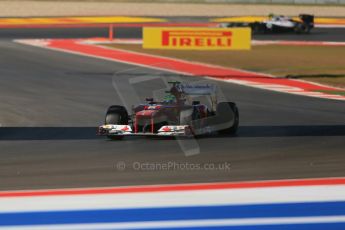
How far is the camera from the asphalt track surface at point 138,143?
10938 mm

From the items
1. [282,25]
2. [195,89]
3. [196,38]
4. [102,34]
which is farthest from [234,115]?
[282,25]

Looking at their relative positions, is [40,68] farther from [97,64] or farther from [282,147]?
[282,147]

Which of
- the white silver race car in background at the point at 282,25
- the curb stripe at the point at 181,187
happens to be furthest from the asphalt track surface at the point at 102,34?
the curb stripe at the point at 181,187

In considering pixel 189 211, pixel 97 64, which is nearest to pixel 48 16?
pixel 97 64

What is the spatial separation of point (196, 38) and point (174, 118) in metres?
14.3

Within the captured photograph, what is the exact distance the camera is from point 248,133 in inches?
593

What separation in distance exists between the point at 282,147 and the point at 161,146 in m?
1.86

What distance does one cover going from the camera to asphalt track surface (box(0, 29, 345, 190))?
10938mm

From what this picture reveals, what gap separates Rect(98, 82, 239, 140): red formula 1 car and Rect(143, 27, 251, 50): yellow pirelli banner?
12675 mm

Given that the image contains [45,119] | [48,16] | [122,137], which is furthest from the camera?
[48,16]

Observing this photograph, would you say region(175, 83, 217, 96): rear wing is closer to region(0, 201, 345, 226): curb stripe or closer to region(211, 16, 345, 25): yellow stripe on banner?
region(0, 201, 345, 226): curb stripe

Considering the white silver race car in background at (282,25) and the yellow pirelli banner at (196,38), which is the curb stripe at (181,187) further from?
the white silver race car in background at (282,25)

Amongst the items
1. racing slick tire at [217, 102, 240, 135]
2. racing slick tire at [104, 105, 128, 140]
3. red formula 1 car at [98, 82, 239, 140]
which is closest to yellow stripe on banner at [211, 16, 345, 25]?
racing slick tire at [217, 102, 240, 135]

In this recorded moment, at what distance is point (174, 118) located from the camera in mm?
14367
